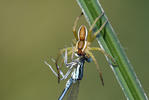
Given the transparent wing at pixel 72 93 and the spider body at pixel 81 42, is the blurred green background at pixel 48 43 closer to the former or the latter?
the transparent wing at pixel 72 93

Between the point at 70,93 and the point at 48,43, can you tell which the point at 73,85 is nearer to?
the point at 70,93

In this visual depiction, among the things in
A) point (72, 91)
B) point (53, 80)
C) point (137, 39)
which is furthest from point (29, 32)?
point (72, 91)

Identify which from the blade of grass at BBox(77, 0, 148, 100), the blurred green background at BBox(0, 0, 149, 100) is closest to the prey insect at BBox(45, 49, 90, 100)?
the blade of grass at BBox(77, 0, 148, 100)

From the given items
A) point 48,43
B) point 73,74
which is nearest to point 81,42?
point 73,74

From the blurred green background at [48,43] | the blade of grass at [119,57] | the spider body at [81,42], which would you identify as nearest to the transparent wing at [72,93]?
the spider body at [81,42]

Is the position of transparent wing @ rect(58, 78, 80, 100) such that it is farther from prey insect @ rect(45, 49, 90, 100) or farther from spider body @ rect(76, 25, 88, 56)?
spider body @ rect(76, 25, 88, 56)
